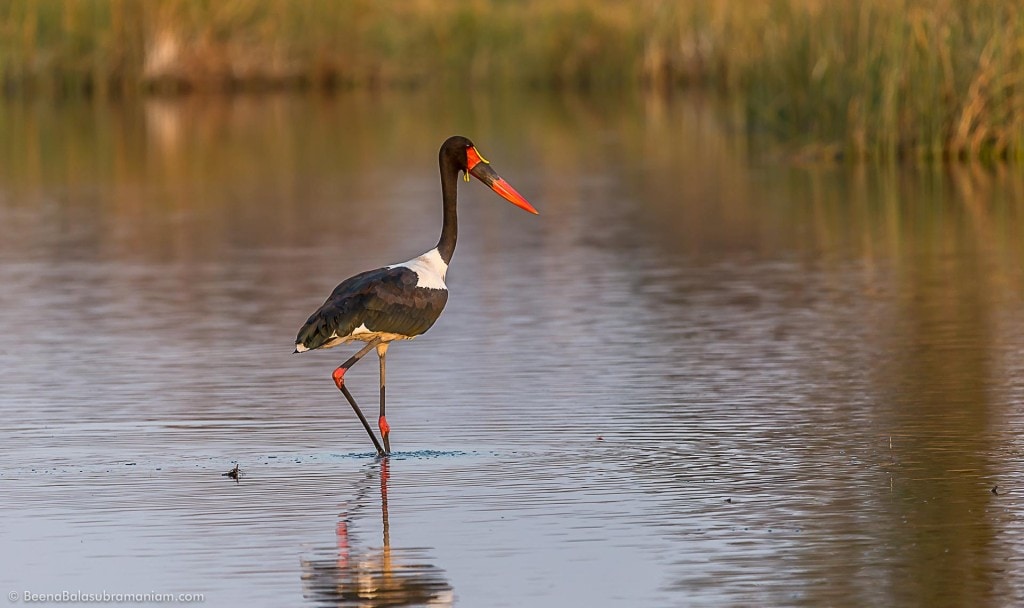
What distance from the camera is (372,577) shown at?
24.0ft

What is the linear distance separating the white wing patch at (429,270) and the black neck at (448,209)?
56 mm

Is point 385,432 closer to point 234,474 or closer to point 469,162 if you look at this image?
point 234,474

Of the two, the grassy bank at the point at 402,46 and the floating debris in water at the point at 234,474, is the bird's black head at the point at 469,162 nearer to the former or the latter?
the floating debris in water at the point at 234,474

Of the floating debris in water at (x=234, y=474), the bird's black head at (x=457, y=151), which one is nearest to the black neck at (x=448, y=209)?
the bird's black head at (x=457, y=151)

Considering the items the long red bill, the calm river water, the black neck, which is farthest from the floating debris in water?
the long red bill

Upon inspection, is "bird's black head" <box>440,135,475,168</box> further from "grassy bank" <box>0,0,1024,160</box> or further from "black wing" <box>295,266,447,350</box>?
"grassy bank" <box>0,0,1024,160</box>

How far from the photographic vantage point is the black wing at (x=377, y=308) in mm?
9422

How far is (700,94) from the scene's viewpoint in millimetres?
43562

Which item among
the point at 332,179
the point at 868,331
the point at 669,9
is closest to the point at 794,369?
the point at 868,331

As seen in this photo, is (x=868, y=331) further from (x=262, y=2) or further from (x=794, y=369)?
(x=262, y=2)

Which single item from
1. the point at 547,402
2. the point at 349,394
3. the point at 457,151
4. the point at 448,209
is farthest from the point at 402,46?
the point at 349,394

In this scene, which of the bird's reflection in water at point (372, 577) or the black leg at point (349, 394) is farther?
the black leg at point (349, 394)

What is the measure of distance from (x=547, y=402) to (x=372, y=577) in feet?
12.1

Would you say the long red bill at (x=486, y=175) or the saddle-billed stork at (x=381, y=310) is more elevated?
the long red bill at (x=486, y=175)
